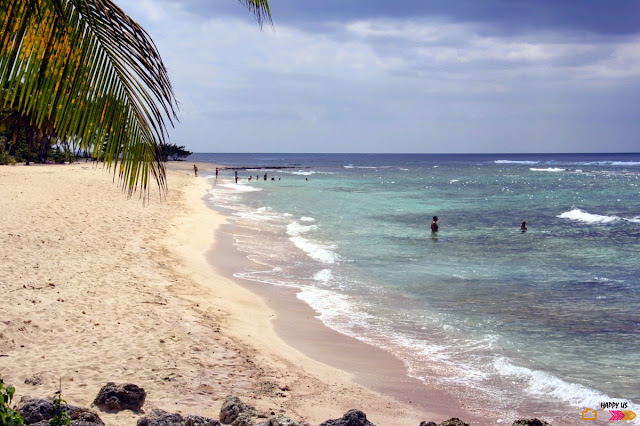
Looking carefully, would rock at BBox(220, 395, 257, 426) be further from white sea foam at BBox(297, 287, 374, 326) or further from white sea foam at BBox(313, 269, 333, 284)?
white sea foam at BBox(313, 269, 333, 284)

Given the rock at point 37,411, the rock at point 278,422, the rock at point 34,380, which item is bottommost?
the rock at point 34,380

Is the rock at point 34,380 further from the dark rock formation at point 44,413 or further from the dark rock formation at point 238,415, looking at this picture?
the dark rock formation at point 238,415

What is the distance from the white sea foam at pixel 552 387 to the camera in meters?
7.21

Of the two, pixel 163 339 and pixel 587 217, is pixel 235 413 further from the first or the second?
pixel 587 217

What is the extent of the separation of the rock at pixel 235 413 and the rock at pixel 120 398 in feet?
2.78

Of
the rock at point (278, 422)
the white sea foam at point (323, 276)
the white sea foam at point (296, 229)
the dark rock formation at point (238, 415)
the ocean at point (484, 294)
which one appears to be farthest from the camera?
the white sea foam at point (296, 229)

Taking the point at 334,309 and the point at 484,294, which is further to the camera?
the point at 484,294

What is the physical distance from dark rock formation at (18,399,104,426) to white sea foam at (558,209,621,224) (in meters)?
28.3

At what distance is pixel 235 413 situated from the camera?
555cm

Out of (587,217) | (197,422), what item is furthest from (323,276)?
(587,217)

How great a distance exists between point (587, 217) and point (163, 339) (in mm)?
27653

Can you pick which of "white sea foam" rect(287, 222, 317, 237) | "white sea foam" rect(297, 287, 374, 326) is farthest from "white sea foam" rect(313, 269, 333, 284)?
"white sea foam" rect(287, 222, 317, 237)

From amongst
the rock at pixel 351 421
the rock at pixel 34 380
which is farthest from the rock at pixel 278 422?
the rock at pixel 34 380

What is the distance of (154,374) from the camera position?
6754 millimetres
